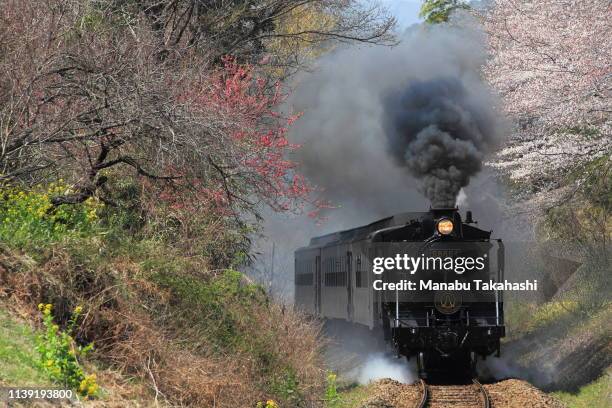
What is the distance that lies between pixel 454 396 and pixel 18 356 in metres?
8.61

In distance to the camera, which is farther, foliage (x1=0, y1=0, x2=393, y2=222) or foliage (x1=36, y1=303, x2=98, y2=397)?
foliage (x1=0, y1=0, x2=393, y2=222)

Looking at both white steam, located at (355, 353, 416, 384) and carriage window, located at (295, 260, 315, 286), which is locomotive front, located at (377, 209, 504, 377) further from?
carriage window, located at (295, 260, 315, 286)

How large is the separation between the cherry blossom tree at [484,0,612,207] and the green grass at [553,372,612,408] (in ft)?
17.5

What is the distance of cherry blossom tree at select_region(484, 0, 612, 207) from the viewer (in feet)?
63.1

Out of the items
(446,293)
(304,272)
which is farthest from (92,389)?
(304,272)

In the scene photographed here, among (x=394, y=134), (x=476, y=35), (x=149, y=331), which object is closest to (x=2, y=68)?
(x=149, y=331)

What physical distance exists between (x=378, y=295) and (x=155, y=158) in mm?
5598

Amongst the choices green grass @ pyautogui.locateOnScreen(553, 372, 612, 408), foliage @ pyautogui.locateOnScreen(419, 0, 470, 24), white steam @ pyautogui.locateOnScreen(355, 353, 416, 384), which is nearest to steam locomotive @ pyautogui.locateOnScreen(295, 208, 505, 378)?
white steam @ pyautogui.locateOnScreen(355, 353, 416, 384)

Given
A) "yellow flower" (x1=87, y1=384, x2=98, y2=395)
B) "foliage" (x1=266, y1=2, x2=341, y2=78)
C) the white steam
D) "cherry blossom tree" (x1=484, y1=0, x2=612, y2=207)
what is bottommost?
"yellow flower" (x1=87, y1=384, x2=98, y2=395)

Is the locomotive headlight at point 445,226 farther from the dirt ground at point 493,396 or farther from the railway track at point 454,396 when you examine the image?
the dirt ground at point 493,396

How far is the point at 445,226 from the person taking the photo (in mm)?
15680

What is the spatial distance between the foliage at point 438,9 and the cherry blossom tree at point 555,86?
16.9m

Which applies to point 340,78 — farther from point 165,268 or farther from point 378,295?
point 165,268

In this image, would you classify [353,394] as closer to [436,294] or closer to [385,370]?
[385,370]
